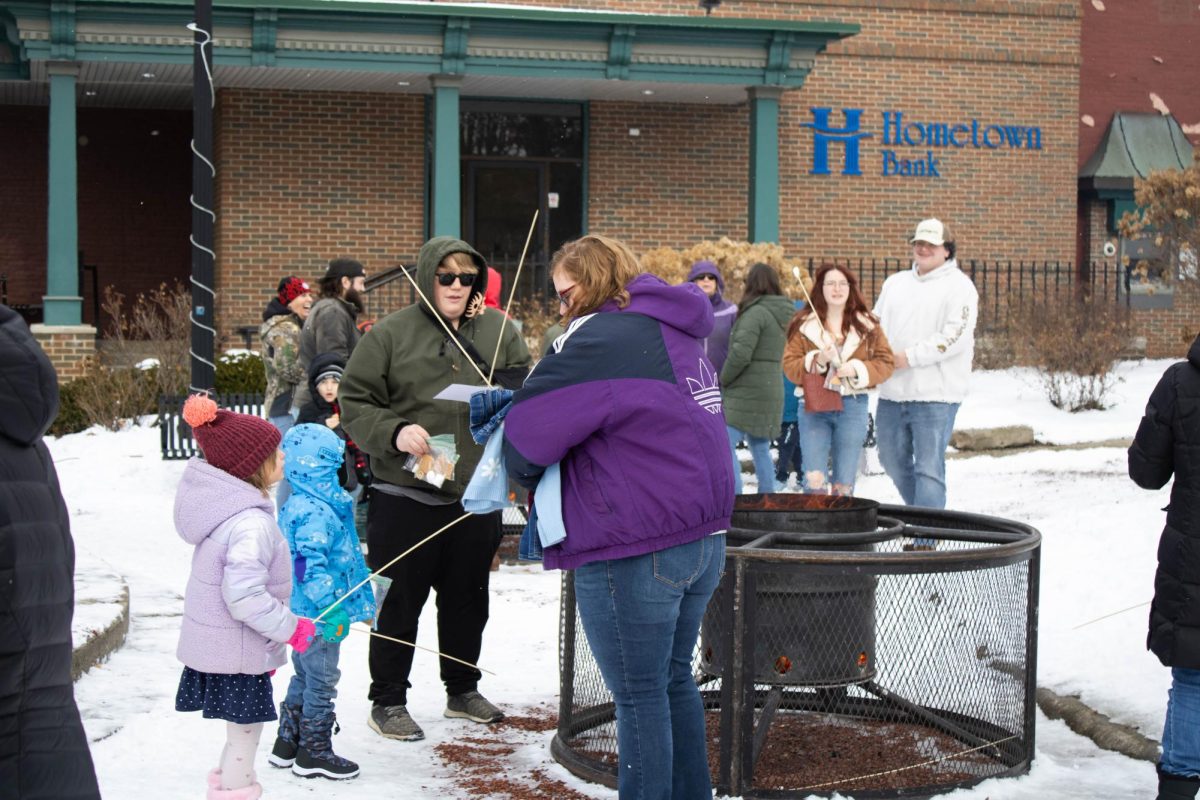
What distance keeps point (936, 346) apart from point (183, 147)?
16.6 m

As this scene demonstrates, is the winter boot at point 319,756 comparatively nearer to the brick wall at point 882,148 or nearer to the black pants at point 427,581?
the black pants at point 427,581

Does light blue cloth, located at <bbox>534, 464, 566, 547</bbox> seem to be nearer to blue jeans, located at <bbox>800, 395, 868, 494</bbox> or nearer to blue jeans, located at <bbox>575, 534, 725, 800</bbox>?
blue jeans, located at <bbox>575, 534, 725, 800</bbox>

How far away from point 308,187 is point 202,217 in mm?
8075

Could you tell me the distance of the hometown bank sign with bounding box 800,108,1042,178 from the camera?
2070 centimetres

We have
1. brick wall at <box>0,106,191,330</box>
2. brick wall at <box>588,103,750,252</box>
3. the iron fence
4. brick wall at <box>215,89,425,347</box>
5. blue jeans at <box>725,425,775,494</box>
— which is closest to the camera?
blue jeans at <box>725,425,775,494</box>

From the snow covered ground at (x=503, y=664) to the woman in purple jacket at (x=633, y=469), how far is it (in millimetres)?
1188

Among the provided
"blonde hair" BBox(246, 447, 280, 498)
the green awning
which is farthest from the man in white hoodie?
the green awning

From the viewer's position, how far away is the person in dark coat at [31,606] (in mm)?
3010

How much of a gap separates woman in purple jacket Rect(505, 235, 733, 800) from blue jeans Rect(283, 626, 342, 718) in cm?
139

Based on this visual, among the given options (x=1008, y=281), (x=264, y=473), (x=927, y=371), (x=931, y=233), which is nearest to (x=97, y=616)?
(x=264, y=473)

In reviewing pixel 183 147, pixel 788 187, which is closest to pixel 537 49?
pixel 788 187

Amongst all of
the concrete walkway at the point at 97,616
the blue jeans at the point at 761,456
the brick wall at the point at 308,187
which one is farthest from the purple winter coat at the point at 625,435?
the brick wall at the point at 308,187

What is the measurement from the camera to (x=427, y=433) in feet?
18.0

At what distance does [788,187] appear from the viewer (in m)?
20.6
